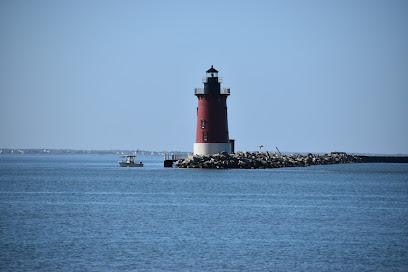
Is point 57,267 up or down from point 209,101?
down

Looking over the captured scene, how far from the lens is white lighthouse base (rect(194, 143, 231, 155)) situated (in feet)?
208

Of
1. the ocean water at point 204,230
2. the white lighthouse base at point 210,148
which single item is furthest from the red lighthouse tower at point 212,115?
the ocean water at point 204,230

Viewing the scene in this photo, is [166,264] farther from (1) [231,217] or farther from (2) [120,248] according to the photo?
(1) [231,217]

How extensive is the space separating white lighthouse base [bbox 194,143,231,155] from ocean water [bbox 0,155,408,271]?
18.0 m

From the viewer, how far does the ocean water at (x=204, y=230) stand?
19391 millimetres

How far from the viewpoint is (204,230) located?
2569 centimetres

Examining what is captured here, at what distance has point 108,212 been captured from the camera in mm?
31781

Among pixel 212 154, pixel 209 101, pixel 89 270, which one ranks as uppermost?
pixel 209 101

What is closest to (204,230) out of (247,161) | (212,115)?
(212,115)

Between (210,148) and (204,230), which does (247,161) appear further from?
(204,230)

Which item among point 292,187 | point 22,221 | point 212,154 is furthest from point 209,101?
point 22,221

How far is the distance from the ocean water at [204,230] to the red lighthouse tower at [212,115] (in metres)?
17.2

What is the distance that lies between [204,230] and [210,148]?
3796cm

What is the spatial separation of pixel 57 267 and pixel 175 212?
13601 mm
